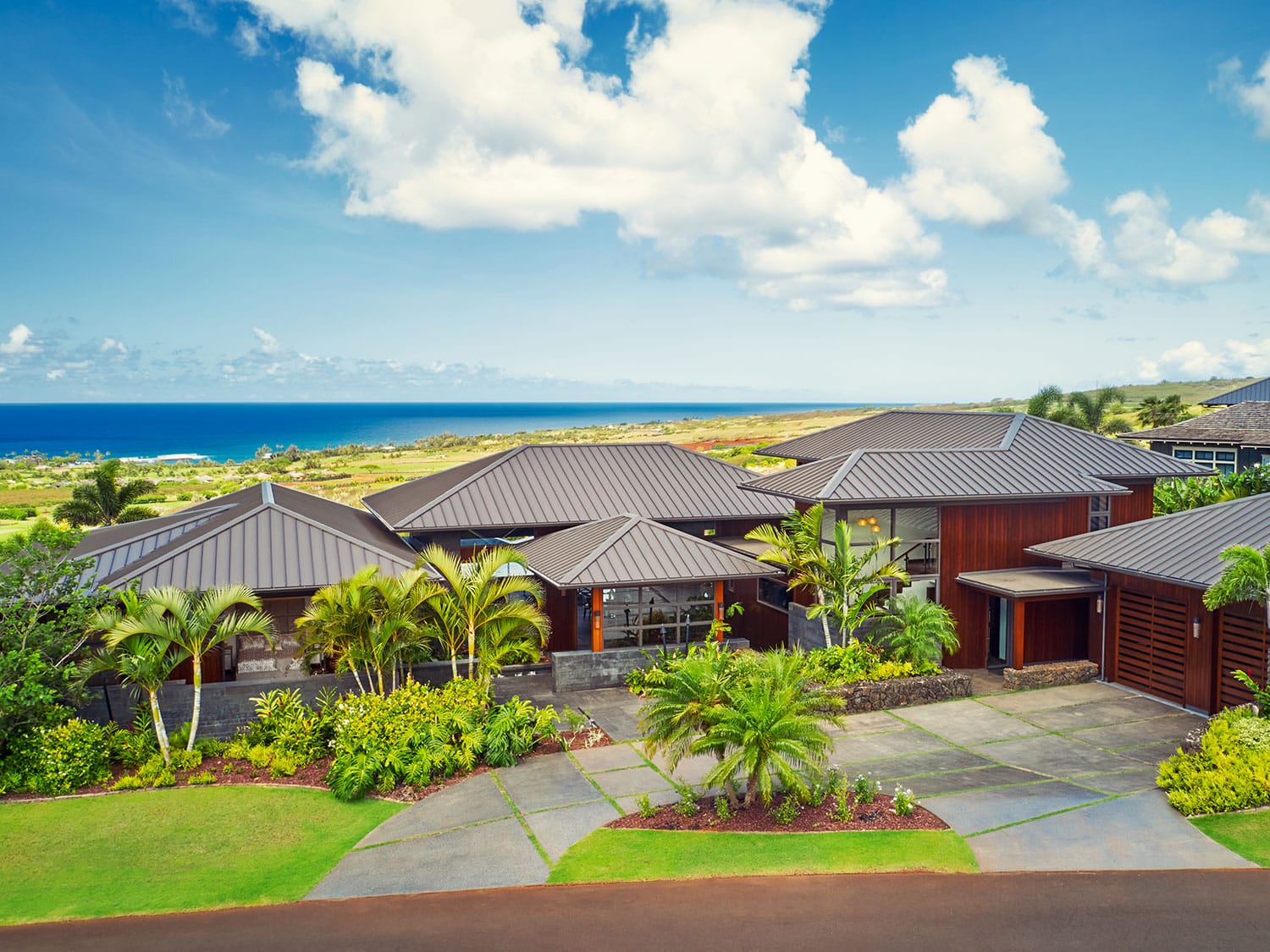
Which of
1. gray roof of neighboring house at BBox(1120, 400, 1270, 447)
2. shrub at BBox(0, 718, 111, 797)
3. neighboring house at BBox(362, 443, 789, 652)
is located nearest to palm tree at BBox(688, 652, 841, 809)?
neighboring house at BBox(362, 443, 789, 652)

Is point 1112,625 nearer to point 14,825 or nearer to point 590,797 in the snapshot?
point 590,797

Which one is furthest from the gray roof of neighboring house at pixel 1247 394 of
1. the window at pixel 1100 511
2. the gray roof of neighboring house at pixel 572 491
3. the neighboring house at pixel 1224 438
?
the gray roof of neighboring house at pixel 572 491

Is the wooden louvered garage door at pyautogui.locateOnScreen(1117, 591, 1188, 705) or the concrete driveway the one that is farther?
the wooden louvered garage door at pyautogui.locateOnScreen(1117, 591, 1188, 705)

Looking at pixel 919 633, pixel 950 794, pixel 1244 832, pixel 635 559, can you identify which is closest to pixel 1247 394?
pixel 919 633

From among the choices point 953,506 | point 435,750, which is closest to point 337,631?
point 435,750

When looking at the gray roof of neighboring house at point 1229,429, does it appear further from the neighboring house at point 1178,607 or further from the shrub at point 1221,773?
the shrub at point 1221,773

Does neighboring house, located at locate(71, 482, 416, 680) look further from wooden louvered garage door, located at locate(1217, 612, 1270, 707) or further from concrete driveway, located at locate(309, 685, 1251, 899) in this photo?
wooden louvered garage door, located at locate(1217, 612, 1270, 707)

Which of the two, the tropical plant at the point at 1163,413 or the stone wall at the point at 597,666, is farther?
the tropical plant at the point at 1163,413
